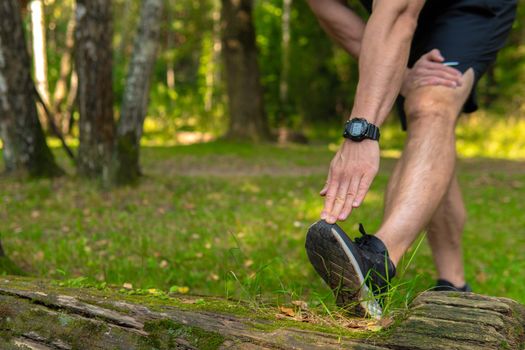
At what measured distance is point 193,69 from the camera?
50500mm

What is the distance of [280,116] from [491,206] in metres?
17.4

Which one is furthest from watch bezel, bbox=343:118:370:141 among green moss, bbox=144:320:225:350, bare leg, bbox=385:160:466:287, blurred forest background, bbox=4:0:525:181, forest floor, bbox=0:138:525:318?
blurred forest background, bbox=4:0:525:181

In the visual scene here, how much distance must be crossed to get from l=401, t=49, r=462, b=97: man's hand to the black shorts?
6 centimetres

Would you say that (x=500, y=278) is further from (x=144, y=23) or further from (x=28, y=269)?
(x=144, y=23)

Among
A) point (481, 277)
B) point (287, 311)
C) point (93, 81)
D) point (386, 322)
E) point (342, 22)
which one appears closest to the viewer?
point (386, 322)

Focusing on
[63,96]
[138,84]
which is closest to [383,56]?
[138,84]

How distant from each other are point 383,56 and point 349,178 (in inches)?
20.8

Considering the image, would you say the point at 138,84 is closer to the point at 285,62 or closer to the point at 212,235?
the point at 212,235

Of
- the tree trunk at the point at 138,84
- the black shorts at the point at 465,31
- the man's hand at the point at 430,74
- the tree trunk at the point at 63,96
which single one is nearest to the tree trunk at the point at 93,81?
the tree trunk at the point at 138,84

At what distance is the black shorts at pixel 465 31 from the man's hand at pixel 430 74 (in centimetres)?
6

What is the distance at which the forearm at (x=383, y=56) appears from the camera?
2393mm

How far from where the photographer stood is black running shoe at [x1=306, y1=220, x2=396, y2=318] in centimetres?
197

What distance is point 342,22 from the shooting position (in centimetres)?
298

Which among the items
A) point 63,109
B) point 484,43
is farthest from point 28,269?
point 63,109
